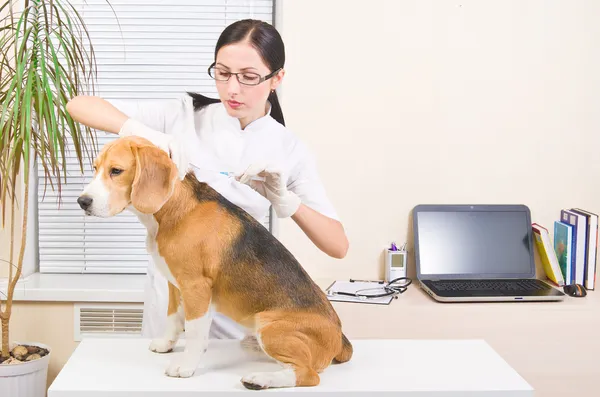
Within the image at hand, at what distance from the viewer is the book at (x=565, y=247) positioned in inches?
117

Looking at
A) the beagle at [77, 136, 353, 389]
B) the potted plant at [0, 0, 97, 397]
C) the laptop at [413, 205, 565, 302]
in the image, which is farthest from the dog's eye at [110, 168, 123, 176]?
the laptop at [413, 205, 565, 302]

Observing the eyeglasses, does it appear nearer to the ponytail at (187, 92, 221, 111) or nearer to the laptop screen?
the ponytail at (187, 92, 221, 111)

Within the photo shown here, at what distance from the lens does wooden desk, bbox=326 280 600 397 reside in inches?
104

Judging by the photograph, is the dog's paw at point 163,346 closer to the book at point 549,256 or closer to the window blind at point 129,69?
the window blind at point 129,69

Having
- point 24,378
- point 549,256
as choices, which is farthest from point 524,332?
point 24,378

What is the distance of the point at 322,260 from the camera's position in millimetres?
2996

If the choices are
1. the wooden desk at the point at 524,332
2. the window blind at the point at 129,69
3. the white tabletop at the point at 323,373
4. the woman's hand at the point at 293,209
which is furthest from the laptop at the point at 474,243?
the white tabletop at the point at 323,373

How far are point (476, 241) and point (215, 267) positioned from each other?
6.02ft

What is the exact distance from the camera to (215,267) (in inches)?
56.0

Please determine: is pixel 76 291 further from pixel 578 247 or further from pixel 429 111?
pixel 578 247

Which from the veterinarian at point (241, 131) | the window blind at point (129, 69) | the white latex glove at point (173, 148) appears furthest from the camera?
the window blind at point (129, 69)

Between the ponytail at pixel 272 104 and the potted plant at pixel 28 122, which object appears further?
the potted plant at pixel 28 122

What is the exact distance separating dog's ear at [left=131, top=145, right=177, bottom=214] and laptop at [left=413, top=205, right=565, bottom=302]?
69.3 inches

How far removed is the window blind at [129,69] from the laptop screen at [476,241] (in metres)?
0.68
